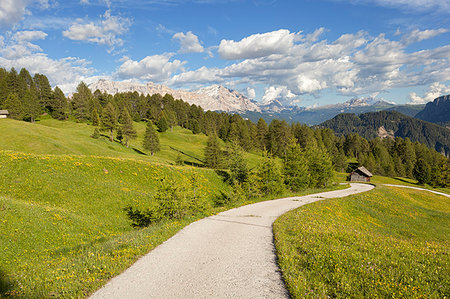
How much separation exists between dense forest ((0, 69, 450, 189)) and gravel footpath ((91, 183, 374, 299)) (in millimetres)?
28333

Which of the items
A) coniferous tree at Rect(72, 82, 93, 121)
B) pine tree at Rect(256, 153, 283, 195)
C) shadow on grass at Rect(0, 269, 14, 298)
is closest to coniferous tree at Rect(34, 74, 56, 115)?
coniferous tree at Rect(72, 82, 93, 121)

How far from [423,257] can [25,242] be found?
20226 mm

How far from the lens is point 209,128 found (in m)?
137

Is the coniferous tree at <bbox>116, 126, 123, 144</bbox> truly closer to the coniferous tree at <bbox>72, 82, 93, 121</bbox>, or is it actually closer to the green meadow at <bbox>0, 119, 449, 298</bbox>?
the coniferous tree at <bbox>72, 82, 93, 121</bbox>

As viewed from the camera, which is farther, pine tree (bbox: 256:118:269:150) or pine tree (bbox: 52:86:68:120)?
pine tree (bbox: 256:118:269:150)

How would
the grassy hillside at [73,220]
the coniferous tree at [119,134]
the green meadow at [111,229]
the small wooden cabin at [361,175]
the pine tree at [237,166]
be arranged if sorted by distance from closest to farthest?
1. the green meadow at [111,229]
2. the grassy hillside at [73,220]
3. the pine tree at [237,166]
4. the coniferous tree at [119,134]
5. the small wooden cabin at [361,175]

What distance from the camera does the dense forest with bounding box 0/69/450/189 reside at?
72.7m

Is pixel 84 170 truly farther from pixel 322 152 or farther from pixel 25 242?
pixel 322 152

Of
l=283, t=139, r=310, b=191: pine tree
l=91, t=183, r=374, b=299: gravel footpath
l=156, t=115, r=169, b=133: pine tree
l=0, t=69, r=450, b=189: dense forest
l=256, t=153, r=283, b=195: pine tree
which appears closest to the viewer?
l=91, t=183, r=374, b=299: gravel footpath

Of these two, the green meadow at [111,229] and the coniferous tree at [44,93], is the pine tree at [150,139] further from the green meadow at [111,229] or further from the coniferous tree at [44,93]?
the coniferous tree at [44,93]

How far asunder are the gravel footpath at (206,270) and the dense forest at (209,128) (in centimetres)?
2833

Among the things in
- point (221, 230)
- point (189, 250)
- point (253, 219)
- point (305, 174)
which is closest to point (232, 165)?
point (305, 174)

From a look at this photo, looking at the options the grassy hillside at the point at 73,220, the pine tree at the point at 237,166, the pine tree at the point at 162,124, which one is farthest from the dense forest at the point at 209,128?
the grassy hillside at the point at 73,220

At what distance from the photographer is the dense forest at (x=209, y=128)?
72.7 meters
